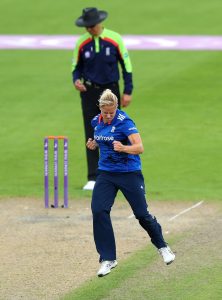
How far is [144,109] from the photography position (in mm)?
21672

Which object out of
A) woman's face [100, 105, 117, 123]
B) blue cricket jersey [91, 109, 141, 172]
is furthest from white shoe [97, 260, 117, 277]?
woman's face [100, 105, 117, 123]

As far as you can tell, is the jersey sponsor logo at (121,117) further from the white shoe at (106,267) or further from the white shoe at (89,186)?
the white shoe at (89,186)

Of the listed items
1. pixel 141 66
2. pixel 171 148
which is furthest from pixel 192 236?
pixel 141 66

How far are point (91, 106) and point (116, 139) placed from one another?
16.0ft

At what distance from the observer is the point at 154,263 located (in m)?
12.6

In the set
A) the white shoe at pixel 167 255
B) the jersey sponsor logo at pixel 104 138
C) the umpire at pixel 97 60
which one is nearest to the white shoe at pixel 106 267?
the white shoe at pixel 167 255

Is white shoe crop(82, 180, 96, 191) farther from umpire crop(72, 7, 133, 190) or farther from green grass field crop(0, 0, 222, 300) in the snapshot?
umpire crop(72, 7, 133, 190)

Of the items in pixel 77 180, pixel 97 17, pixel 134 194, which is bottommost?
pixel 77 180

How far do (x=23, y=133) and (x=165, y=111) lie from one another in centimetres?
321

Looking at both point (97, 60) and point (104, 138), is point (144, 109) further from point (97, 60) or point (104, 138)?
point (104, 138)

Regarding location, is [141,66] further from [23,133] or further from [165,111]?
[23,133]

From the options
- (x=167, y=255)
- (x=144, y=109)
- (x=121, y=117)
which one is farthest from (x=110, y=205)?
(x=144, y=109)

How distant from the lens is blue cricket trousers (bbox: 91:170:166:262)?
11906 millimetres

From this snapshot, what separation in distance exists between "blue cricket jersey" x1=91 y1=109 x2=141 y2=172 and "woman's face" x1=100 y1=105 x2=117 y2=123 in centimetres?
7
